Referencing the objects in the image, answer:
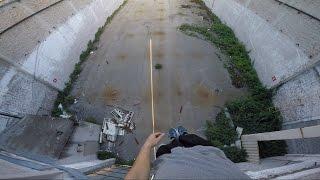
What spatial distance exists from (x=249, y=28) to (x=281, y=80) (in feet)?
10.1

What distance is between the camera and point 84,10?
15211 mm

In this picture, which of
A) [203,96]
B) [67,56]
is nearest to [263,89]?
[203,96]

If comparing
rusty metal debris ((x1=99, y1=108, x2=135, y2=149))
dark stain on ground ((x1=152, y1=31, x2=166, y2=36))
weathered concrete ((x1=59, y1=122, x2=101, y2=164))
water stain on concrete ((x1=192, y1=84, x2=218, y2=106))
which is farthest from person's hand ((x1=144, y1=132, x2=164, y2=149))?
dark stain on ground ((x1=152, y1=31, x2=166, y2=36))

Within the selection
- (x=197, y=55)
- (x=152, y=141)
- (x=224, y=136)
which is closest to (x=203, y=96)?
(x=224, y=136)

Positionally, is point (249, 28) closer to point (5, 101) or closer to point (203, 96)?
point (203, 96)

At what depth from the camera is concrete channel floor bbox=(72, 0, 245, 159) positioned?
10.8 meters

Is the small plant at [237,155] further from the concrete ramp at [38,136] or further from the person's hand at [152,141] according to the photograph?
the person's hand at [152,141]

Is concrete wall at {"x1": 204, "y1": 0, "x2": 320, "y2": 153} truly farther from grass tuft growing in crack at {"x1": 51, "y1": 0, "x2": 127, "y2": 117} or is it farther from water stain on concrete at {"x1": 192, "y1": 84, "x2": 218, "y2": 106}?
grass tuft growing in crack at {"x1": 51, "y1": 0, "x2": 127, "y2": 117}

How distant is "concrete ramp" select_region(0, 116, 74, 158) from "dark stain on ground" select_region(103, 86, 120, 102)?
1764 mm

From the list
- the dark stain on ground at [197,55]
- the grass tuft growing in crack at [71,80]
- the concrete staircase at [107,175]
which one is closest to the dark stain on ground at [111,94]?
the grass tuft growing in crack at [71,80]

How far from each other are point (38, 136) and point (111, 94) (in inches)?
123

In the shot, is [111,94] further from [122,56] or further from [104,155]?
[104,155]

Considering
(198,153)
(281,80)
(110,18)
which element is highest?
(198,153)

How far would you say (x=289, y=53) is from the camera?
10227mm
